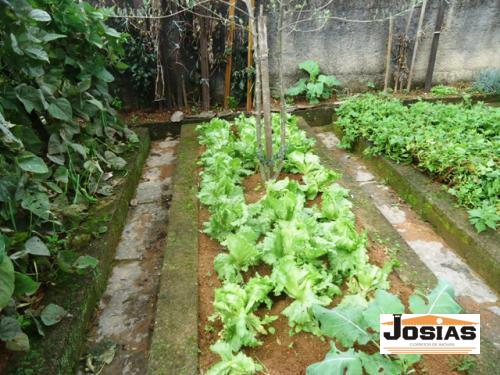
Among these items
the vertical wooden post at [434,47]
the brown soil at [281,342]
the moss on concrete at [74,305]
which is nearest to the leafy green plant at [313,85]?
the vertical wooden post at [434,47]

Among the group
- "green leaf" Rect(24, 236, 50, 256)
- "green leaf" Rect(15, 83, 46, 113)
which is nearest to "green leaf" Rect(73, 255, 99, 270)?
"green leaf" Rect(24, 236, 50, 256)

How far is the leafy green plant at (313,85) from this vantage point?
630 centimetres

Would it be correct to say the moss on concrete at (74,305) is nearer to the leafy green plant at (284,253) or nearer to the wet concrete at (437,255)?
the leafy green plant at (284,253)

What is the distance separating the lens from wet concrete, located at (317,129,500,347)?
2441 mm

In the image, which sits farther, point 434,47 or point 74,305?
point 434,47

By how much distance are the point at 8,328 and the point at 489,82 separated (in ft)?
25.3

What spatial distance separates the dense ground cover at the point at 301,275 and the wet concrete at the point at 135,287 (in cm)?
57

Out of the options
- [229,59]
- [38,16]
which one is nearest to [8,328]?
[38,16]

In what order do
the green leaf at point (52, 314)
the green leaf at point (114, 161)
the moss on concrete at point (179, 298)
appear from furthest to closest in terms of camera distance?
the green leaf at point (114, 161) < the green leaf at point (52, 314) < the moss on concrete at point (179, 298)

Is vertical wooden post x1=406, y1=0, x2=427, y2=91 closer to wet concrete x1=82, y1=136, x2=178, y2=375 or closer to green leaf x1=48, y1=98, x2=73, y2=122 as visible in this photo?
wet concrete x1=82, y1=136, x2=178, y2=375

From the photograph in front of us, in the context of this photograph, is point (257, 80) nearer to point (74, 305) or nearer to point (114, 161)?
point (114, 161)

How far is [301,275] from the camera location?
6.36 feet

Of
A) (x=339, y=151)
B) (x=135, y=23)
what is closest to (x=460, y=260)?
(x=339, y=151)

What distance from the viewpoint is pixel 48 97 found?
9.15 ft
